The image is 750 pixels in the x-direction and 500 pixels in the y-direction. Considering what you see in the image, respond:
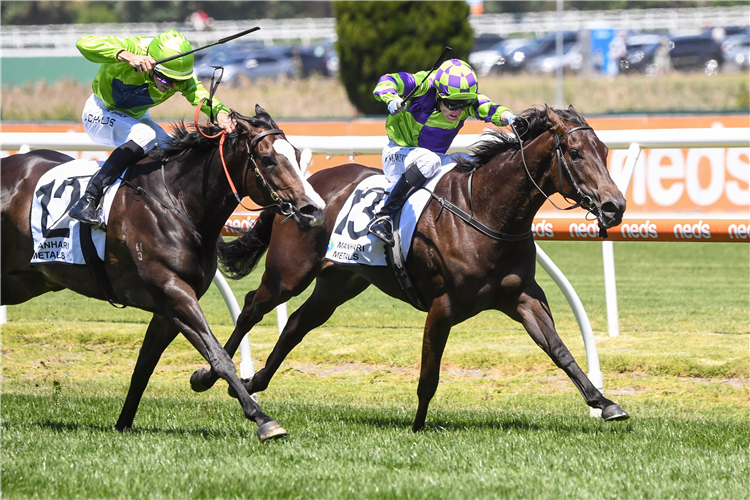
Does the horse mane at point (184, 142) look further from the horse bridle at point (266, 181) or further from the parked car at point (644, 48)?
the parked car at point (644, 48)

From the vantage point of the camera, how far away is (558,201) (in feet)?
33.0

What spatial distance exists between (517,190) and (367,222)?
93 cm

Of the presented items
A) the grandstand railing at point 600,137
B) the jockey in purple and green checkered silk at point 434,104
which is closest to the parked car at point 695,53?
the grandstand railing at point 600,137

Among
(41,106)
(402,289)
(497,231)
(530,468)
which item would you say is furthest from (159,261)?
(41,106)

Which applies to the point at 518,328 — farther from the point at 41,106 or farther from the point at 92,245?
the point at 41,106

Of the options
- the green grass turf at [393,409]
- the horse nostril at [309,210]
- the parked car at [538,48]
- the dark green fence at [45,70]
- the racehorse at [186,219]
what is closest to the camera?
the green grass turf at [393,409]

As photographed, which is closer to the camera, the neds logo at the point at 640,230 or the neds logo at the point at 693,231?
the neds logo at the point at 693,231

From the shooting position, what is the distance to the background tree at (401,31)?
23203 millimetres

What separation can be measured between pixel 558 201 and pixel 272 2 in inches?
1631

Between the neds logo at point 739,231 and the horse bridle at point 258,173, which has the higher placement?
the horse bridle at point 258,173

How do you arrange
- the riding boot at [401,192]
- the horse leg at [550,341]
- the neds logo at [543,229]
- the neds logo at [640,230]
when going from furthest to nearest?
the neds logo at [543,229]
the neds logo at [640,230]
the riding boot at [401,192]
the horse leg at [550,341]

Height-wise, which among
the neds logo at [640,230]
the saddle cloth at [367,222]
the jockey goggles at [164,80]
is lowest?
the neds logo at [640,230]

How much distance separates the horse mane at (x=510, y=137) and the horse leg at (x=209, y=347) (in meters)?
1.74

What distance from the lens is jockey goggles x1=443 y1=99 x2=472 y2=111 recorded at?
577 centimetres
